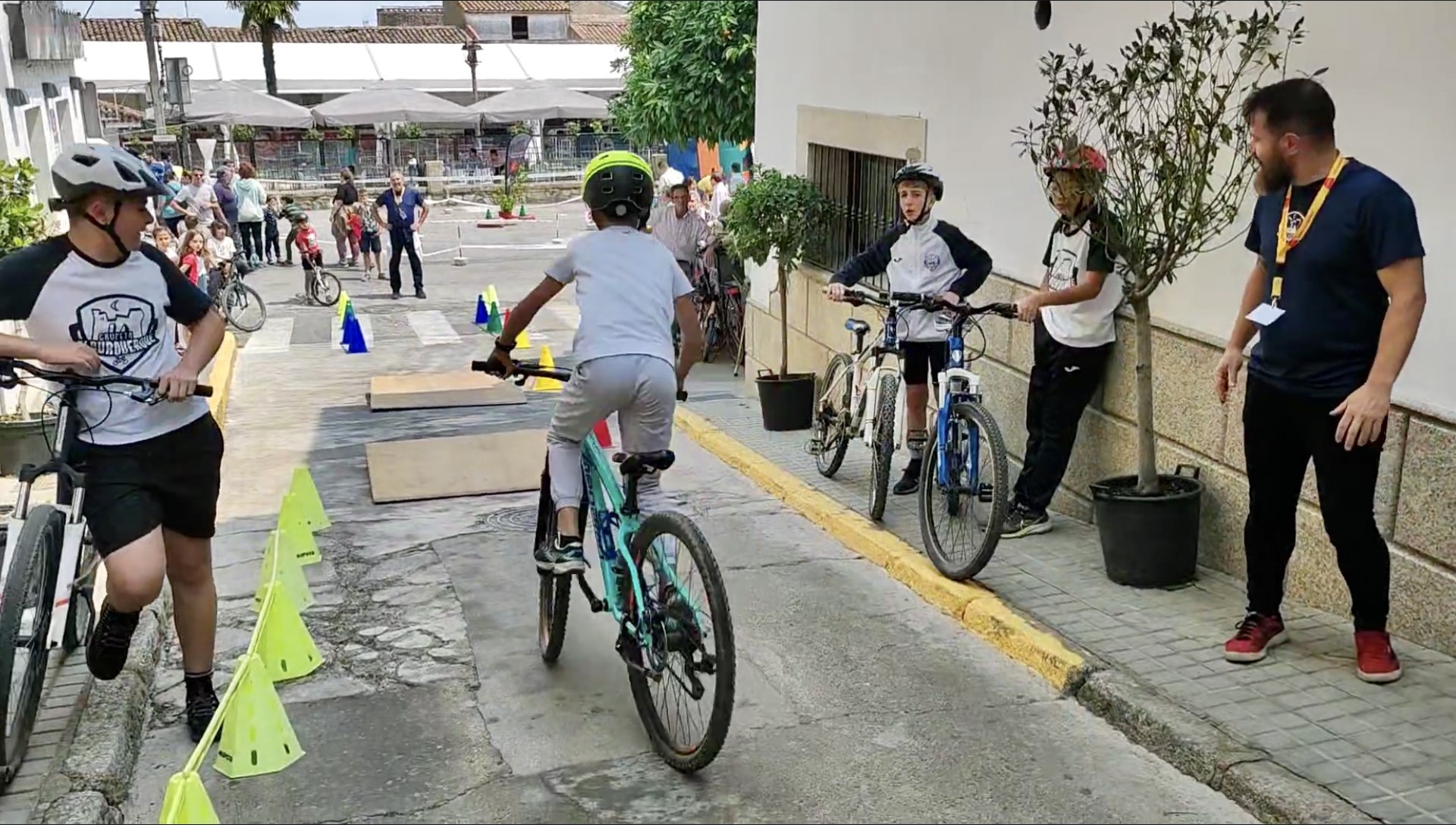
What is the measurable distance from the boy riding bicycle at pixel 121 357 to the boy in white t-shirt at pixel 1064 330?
3533mm

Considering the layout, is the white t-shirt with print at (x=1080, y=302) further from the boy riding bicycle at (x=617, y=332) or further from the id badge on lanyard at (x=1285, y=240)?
the boy riding bicycle at (x=617, y=332)

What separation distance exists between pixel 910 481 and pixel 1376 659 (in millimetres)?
3204

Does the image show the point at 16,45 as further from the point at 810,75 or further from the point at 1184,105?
the point at 1184,105

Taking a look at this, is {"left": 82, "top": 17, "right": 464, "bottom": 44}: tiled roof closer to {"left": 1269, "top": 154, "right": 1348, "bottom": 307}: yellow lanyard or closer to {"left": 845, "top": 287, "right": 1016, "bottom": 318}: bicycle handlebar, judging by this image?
{"left": 845, "top": 287, "right": 1016, "bottom": 318}: bicycle handlebar

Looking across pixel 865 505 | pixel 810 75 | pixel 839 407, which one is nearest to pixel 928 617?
pixel 865 505

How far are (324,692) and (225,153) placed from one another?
3771 cm

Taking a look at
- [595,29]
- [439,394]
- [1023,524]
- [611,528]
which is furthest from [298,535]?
[595,29]

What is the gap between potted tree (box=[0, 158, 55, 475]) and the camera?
27.4 ft

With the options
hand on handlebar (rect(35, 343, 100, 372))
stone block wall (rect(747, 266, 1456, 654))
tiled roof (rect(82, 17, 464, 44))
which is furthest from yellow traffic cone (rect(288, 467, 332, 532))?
tiled roof (rect(82, 17, 464, 44))

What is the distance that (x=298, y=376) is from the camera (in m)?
13.8

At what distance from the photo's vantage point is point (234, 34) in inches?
2119

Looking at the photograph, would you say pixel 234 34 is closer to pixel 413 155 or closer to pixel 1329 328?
pixel 413 155

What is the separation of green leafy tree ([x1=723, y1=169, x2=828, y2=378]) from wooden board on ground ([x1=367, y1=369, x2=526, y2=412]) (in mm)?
2779

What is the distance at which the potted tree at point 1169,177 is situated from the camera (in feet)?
16.5
